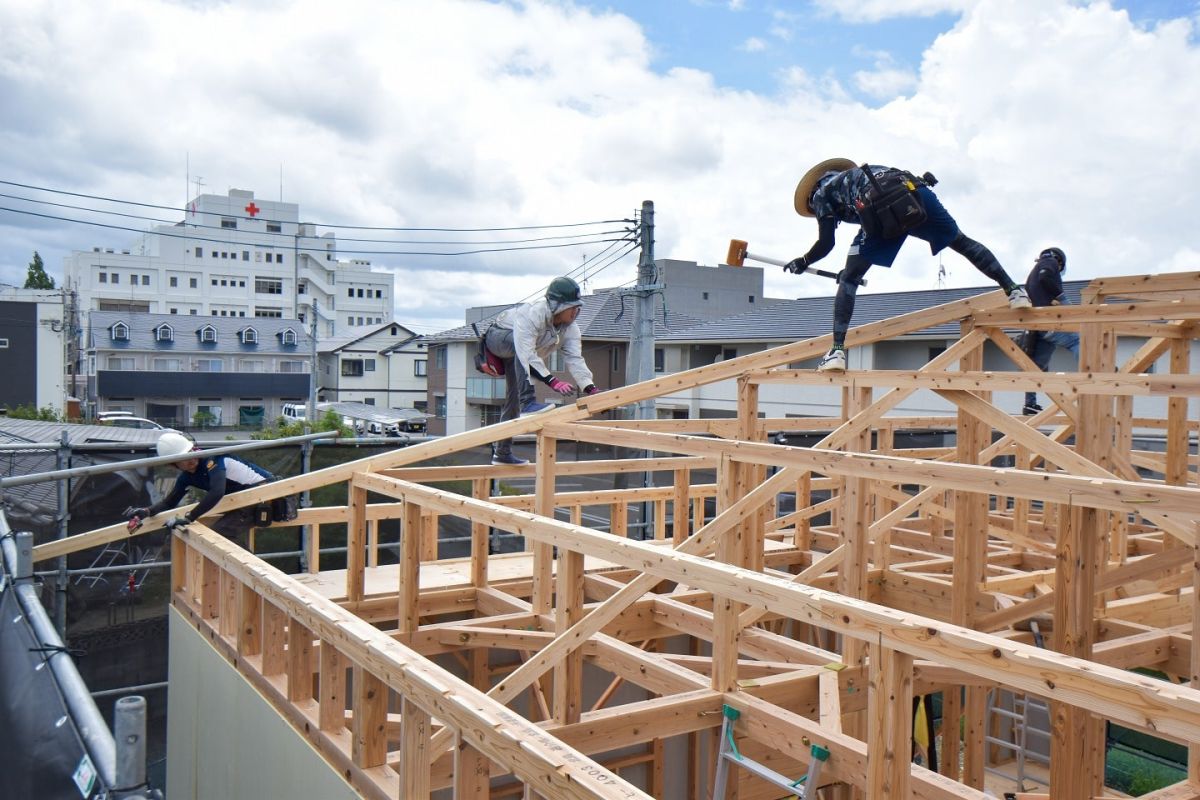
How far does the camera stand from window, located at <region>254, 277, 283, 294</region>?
59625 mm

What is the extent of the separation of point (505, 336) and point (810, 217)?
256 cm

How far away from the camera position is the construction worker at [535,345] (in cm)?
700

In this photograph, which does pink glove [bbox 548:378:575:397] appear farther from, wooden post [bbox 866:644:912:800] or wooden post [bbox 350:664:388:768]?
wooden post [bbox 866:644:912:800]

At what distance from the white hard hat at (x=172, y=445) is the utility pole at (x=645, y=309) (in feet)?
27.5

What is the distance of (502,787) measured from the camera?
6.04m

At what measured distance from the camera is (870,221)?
5988 mm

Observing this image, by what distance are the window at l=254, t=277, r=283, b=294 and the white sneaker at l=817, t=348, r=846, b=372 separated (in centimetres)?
5874

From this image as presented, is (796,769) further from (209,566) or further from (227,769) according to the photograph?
(209,566)

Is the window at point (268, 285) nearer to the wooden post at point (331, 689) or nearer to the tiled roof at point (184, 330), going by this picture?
the tiled roof at point (184, 330)

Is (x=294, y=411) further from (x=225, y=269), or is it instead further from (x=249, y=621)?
(x=249, y=621)

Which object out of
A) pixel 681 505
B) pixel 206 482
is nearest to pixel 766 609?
pixel 206 482

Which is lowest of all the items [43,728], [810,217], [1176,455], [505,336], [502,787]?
[502,787]

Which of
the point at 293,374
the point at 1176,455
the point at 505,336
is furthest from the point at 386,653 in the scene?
the point at 293,374

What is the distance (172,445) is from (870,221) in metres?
5.12
